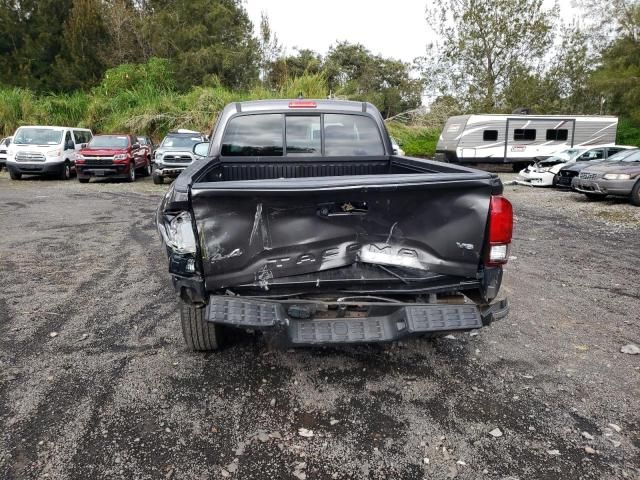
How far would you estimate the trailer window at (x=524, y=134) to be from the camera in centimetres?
2294

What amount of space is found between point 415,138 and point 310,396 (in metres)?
27.6

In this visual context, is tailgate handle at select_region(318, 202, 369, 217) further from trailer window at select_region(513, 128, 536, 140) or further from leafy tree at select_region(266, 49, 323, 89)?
leafy tree at select_region(266, 49, 323, 89)

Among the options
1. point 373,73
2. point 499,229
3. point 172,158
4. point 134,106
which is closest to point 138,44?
point 134,106

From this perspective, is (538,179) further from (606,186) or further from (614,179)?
(614,179)

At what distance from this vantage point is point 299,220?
2908 millimetres

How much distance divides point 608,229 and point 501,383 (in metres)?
7.20

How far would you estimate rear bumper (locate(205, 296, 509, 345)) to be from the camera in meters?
2.83

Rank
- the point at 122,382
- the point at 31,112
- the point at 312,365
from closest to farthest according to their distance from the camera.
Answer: the point at 122,382 → the point at 312,365 → the point at 31,112

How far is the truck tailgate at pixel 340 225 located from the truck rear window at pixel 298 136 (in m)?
2.10

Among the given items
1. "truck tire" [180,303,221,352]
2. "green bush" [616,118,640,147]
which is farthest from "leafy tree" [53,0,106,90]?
"truck tire" [180,303,221,352]

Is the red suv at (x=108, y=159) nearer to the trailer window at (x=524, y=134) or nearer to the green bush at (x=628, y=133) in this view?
the trailer window at (x=524, y=134)

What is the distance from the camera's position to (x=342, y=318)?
3.00 m

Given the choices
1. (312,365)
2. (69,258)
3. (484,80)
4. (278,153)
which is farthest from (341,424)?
(484,80)

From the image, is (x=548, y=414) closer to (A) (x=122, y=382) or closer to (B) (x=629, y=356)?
(B) (x=629, y=356)
